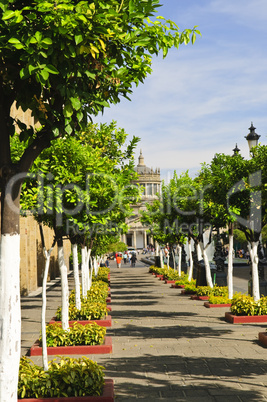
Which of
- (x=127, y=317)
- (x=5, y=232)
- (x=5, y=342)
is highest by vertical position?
(x=5, y=232)

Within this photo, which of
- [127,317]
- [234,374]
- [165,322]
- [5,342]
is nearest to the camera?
[5,342]

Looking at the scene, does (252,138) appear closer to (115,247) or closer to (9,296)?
(9,296)

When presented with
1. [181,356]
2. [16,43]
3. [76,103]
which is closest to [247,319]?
[181,356]

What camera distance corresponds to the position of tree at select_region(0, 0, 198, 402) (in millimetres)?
4520

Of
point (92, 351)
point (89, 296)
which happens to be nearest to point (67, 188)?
point (92, 351)

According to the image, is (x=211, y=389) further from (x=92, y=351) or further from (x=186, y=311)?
(x=186, y=311)

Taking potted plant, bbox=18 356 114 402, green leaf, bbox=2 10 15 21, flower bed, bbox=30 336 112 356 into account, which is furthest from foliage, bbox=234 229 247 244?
green leaf, bbox=2 10 15 21

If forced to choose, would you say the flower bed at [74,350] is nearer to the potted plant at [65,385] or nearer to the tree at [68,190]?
the tree at [68,190]

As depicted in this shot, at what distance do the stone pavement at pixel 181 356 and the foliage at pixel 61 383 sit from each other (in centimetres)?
81

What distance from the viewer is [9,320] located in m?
5.10

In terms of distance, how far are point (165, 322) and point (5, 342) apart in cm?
1123

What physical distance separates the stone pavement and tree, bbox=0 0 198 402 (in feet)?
12.0

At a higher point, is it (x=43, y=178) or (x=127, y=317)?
(x=43, y=178)

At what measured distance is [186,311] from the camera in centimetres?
1830
